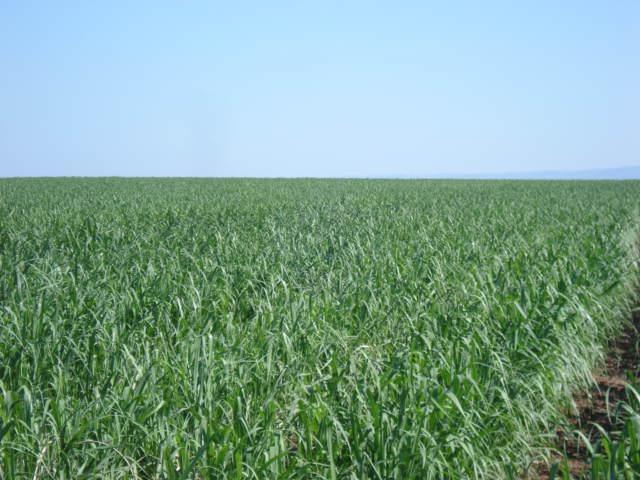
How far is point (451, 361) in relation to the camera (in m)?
4.43

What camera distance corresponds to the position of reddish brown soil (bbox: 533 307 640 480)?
443 centimetres

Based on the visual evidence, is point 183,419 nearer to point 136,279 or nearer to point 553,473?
point 553,473

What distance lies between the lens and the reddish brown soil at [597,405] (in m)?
4.43

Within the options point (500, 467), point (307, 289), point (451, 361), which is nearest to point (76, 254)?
point (307, 289)

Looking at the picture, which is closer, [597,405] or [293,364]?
[293,364]

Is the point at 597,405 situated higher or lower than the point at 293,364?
lower

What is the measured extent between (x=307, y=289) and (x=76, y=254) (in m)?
4.08

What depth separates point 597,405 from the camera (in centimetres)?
573

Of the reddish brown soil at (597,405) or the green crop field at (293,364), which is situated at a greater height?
the green crop field at (293,364)

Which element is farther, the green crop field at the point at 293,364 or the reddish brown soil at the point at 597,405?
the reddish brown soil at the point at 597,405

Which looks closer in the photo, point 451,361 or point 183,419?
point 183,419

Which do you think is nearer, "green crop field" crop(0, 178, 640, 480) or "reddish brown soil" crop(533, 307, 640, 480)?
"green crop field" crop(0, 178, 640, 480)

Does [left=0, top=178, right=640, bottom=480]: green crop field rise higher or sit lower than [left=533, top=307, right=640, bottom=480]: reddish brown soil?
higher

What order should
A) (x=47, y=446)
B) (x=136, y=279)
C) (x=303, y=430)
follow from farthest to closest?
(x=136, y=279), (x=303, y=430), (x=47, y=446)
